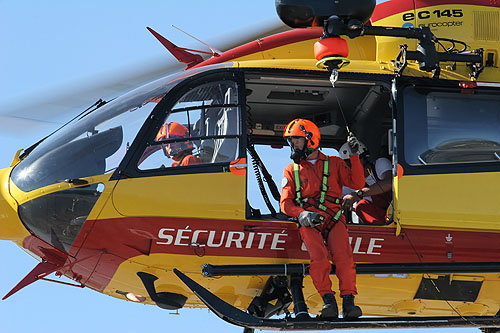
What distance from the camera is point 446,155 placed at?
7.41 metres

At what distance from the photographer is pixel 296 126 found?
7.00 meters

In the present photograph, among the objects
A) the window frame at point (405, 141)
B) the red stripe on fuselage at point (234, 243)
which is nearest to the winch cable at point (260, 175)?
the red stripe on fuselage at point (234, 243)

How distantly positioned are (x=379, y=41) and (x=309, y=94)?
79 centimetres

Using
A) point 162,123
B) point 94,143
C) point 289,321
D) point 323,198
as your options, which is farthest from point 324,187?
point 94,143

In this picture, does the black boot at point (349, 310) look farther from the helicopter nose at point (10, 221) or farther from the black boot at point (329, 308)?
the helicopter nose at point (10, 221)

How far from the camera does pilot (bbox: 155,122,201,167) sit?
7.07 meters

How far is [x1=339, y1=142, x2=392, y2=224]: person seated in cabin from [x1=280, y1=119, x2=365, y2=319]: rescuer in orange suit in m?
0.70

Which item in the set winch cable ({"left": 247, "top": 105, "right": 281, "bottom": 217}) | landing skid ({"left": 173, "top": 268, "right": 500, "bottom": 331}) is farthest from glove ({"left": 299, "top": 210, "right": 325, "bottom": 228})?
winch cable ({"left": 247, "top": 105, "right": 281, "bottom": 217})

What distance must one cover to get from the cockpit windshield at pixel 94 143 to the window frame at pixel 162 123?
0.05 metres

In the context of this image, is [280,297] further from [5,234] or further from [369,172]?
[5,234]

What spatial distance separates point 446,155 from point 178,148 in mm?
2154

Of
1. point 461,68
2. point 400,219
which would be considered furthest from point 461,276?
point 461,68

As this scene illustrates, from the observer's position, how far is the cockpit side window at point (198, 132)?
23.2ft

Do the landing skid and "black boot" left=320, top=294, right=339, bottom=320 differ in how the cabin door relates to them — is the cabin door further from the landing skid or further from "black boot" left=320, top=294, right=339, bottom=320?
"black boot" left=320, top=294, right=339, bottom=320
